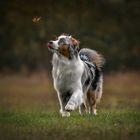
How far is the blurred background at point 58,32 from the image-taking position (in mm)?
41406

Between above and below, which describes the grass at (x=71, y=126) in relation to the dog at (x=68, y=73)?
below

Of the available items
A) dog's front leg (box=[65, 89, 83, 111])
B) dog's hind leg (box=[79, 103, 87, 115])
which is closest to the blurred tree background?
dog's hind leg (box=[79, 103, 87, 115])

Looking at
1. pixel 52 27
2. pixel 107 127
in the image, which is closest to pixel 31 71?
pixel 52 27

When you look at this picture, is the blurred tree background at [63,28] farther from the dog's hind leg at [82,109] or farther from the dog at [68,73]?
the dog at [68,73]

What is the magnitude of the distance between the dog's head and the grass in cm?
130

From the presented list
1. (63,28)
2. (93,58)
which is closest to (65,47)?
(93,58)

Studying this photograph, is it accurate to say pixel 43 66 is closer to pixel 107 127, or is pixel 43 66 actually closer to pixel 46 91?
pixel 46 91

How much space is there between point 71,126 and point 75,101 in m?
1.79

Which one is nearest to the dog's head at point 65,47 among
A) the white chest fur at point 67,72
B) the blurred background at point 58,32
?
the white chest fur at point 67,72

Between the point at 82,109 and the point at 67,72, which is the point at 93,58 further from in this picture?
the point at 67,72

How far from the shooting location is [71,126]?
15016 millimetres

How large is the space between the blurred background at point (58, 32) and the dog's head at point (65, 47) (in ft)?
69.6

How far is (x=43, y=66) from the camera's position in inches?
1911

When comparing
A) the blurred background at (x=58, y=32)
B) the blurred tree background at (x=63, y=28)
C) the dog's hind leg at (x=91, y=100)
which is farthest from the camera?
the blurred tree background at (x=63, y=28)
